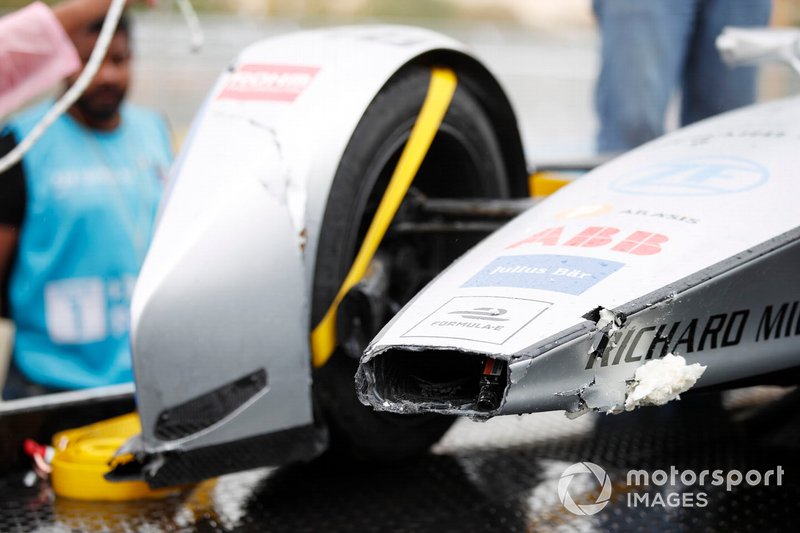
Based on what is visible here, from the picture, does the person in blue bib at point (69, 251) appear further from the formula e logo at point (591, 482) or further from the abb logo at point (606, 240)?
the abb logo at point (606, 240)

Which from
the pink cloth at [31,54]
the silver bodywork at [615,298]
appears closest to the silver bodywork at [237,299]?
the silver bodywork at [615,298]

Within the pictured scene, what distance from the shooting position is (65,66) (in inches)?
76.3

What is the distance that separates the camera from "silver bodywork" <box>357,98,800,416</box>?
3.18 feet

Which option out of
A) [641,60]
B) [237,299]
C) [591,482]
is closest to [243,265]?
[237,299]

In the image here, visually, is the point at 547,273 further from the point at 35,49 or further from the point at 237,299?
the point at 35,49

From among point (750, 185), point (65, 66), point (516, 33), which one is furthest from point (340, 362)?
point (516, 33)

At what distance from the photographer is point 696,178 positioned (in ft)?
4.09

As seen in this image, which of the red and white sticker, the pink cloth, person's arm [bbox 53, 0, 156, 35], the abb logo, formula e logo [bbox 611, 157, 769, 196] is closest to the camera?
the abb logo

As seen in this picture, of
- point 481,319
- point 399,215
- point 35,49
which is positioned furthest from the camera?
point 35,49

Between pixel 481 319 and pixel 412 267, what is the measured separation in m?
0.71

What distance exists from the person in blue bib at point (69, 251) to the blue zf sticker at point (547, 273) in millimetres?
1272

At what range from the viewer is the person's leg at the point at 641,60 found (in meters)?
2.39

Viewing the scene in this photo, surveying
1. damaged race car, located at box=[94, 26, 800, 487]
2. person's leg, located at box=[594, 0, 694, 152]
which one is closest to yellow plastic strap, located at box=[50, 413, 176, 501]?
damaged race car, located at box=[94, 26, 800, 487]

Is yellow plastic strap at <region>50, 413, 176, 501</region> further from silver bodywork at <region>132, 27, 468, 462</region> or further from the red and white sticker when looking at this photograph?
the red and white sticker
